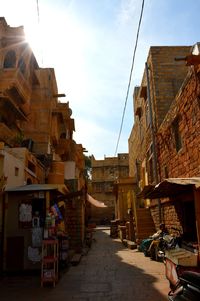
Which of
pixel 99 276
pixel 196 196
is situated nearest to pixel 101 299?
pixel 99 276

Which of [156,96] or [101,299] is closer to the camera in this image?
[101,299]

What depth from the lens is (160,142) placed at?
12711mm

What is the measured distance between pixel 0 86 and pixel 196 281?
14.6m

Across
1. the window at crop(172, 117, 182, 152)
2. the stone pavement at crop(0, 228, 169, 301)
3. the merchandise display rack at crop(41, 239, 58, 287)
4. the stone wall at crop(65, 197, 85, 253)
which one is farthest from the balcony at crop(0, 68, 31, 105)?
the merchandise display rack at crop(41, 239, 58, 287)

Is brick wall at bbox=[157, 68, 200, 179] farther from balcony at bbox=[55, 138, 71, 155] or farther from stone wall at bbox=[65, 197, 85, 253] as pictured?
balcony at bbox=[55, 138, 71, 155]

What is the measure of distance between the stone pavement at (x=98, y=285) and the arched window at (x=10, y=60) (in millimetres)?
12820

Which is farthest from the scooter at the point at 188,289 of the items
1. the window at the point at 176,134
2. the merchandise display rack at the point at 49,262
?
the window at the point at 176,134

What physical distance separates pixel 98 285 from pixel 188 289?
13.8 feet

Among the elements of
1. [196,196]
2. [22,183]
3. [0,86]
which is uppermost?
[0,86]

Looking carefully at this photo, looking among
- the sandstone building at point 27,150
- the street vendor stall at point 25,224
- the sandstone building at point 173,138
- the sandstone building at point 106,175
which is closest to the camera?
the sandstone building at point 173,138

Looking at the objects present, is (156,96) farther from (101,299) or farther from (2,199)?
(101,299)

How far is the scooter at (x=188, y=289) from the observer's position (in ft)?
10.5

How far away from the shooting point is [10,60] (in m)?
17.6

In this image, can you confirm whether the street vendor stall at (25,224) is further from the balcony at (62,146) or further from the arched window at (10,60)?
the balcony at (62,146)
